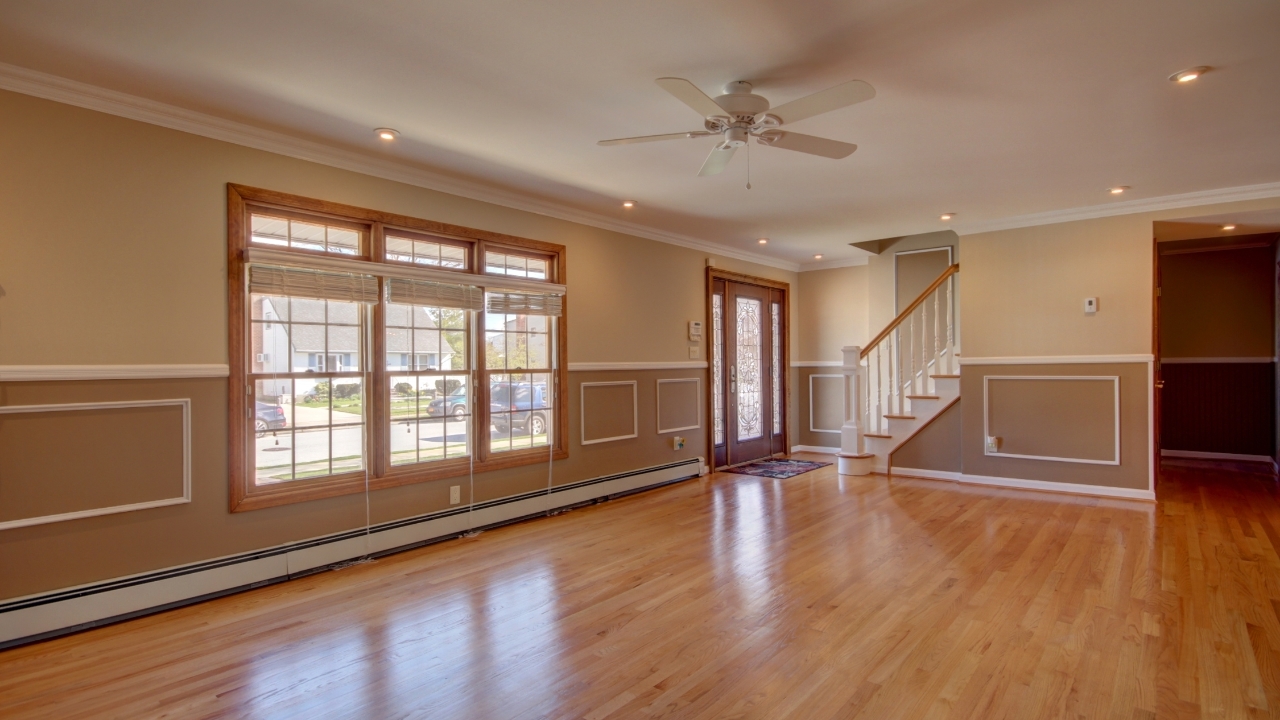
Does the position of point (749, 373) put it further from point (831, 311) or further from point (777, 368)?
point (831, 311)

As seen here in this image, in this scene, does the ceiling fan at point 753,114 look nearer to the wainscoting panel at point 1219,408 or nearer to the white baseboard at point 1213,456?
the wainscoting panel at point 1219,408

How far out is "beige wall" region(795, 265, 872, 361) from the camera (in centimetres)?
792

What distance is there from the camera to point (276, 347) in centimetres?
365

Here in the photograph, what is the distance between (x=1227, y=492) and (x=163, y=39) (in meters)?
8.12

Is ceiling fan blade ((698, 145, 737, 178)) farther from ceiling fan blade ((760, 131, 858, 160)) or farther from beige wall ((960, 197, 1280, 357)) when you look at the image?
beige wall ((960, 197, 1280, 357))

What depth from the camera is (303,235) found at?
3.78 metres

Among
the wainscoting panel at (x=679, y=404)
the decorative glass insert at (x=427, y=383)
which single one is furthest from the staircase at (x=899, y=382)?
the decorative glass insert at (x=427, y=383)

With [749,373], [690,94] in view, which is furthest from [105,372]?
[749,373]

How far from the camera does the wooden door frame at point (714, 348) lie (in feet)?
22.4

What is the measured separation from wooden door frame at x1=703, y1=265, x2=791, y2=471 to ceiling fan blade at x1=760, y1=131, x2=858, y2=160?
372cm

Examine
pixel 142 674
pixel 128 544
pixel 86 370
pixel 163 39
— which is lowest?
pixel 142 674

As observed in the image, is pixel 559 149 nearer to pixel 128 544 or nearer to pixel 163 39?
pixel 163 39

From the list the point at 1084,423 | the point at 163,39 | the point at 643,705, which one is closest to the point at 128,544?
the point at 163,39

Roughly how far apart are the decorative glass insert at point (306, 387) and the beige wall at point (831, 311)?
587 cm
